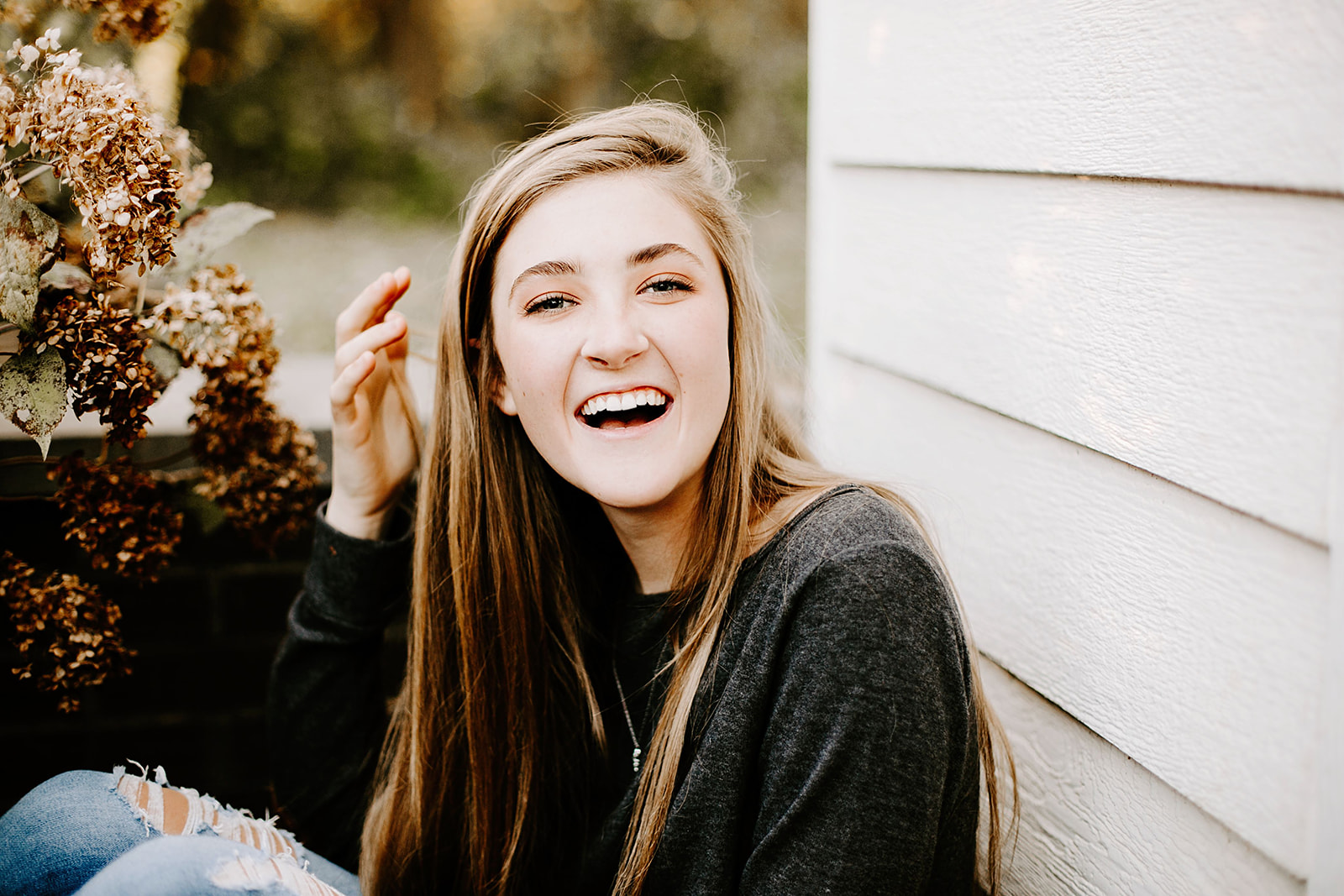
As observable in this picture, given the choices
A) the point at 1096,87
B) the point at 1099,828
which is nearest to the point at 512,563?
the point at 1099,828

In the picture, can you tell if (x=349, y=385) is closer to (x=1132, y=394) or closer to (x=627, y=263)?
(x=627, y=263)

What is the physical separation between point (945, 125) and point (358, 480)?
38.7 inches

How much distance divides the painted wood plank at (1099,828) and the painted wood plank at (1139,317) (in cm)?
32

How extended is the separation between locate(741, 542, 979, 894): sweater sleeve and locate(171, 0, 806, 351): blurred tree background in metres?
1.98

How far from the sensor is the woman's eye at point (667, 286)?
3.98 feet

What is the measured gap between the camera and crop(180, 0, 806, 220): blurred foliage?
283 cm

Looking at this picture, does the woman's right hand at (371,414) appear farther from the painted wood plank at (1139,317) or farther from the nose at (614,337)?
the painted wood plank at (1139,317)

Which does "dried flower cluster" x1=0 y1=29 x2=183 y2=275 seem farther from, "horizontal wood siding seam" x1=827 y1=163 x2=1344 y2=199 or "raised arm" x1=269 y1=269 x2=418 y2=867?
"horizontal wood siding seam" x1=827 y1=163 x2=1344 y2=199

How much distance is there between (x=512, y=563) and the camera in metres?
1.39

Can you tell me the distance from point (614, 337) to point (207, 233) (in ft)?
1.91

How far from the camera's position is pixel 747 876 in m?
1.04

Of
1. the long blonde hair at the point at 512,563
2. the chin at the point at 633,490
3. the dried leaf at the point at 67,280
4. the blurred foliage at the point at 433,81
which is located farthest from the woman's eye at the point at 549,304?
the blurred foliage at the point at 433,81

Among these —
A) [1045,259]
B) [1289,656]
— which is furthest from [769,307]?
[1289,656]

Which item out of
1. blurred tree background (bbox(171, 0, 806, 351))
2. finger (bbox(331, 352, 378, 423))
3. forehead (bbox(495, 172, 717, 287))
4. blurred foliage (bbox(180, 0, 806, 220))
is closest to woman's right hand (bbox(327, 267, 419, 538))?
finger (bbox(331, 352, 378, 423))
